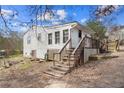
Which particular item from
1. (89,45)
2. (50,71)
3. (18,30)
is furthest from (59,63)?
(18,30)

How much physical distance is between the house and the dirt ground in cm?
21

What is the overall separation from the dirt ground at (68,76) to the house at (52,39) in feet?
0.69

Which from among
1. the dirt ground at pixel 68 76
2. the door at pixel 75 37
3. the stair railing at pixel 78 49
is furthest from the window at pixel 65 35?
the dirt ground at pixel 68 76

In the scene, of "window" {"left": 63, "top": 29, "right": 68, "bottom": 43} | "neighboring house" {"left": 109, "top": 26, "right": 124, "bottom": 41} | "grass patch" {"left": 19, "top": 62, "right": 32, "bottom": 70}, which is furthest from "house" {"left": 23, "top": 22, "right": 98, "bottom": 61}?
"neighboring house" {"left": 109, "top": 26, "right": 124, "bottom": 41}

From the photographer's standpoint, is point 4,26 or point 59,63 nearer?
point 4,26

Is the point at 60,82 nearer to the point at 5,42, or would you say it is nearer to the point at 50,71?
the point at 50,71

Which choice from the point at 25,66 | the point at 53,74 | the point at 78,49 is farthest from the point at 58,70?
the point at 25,66

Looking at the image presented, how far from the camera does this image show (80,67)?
598 cm

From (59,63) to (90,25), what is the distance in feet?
3.20

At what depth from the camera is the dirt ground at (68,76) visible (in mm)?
5262

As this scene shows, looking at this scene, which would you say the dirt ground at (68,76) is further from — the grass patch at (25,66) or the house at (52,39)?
the house at (52,39)

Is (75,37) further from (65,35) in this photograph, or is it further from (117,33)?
(117,33)
